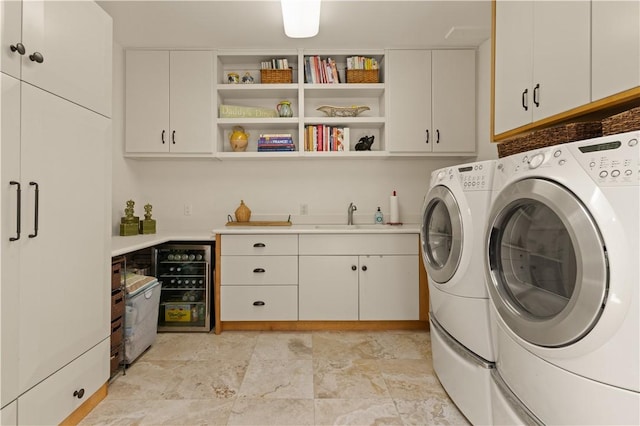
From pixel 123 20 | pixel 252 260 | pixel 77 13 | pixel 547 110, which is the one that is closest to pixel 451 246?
pixel 547 110

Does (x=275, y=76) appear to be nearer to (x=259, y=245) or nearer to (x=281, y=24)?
(x=281, y=24)

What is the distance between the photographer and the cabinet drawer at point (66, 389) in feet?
4.32

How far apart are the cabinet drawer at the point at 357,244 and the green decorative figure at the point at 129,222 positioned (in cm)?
147

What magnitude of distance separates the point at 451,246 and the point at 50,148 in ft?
6.14

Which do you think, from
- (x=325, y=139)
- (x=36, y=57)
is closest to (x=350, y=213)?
(x=325, y=139)

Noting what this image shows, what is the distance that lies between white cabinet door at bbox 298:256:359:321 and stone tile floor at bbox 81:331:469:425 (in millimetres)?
195

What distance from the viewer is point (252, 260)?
109 inches

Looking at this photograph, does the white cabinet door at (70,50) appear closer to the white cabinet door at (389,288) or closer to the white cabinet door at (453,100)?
the white cabinet door at (389,288)

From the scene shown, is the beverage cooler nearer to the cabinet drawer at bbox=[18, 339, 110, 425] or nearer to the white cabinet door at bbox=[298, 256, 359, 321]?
the white cabinet door at bbox=[298, 256, 359, 321]

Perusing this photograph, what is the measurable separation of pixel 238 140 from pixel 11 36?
192 cm

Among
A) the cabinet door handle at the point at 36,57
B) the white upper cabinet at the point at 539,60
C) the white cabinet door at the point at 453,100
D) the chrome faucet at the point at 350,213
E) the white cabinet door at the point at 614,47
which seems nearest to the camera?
the white cabinet door at the point at 614,47

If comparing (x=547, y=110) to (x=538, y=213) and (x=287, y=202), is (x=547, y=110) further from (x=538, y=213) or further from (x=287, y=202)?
(x=287, y=202)

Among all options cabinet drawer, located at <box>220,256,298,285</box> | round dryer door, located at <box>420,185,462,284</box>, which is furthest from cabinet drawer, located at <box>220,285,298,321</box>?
round dryer door, located at <box>420,185,462,284</box>

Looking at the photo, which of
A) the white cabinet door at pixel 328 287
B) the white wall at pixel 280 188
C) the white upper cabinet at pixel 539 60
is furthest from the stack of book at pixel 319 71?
the white cabinet door at pixel 328 287
